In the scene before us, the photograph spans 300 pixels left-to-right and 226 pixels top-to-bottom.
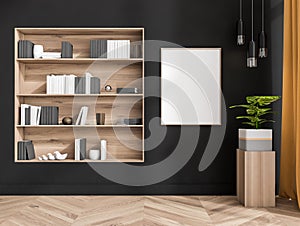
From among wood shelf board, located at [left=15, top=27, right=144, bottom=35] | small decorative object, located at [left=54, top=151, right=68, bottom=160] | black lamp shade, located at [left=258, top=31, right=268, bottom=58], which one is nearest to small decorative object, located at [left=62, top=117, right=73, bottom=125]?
small decorative object, located at [left=54, top=151, right=68, bottom=160]

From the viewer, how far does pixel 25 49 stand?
5.04 metres

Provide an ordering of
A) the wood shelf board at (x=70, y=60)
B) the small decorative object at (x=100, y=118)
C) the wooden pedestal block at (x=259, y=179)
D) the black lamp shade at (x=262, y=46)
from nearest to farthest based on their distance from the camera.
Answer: the wooden pedestal block at (x=259, y=179) → the black lamp shade at (x=262, y=46) → the wood shelf board at (x=70, y=60) → the small decorative object at (x=100, y=118)

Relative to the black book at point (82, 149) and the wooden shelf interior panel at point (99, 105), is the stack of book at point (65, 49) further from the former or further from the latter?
the black book at point (82, 149)

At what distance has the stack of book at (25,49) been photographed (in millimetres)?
5023

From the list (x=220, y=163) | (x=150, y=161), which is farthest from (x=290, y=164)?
(x=150, y=161)

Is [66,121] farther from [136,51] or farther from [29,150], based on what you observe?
[136,51]

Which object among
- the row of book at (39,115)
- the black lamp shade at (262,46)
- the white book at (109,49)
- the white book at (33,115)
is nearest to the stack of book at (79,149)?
the row of book at (39,115)

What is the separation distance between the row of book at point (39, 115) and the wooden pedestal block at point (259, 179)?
2079 mm

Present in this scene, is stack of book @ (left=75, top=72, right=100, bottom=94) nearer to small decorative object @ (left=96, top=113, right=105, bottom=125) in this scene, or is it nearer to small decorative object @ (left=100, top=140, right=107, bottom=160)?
small decorative object @ (left=96, top=113, right=105, bottom=125)

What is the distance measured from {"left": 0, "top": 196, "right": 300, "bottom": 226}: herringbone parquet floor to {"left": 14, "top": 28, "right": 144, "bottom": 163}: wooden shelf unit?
608mm

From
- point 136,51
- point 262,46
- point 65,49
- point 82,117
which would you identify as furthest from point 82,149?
point 262,46

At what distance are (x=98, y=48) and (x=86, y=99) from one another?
1.93 feet

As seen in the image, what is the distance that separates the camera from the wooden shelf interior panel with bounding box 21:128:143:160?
517 centimetres

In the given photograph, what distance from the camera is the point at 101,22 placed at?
5094 mm
